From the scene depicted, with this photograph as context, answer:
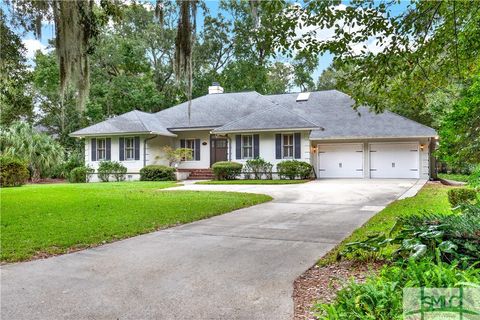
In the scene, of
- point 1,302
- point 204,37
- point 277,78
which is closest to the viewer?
point 1,302

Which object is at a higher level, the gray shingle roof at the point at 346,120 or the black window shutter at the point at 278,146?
the gray shingle roof at the point at 346,120

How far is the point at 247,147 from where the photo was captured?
1973 cm

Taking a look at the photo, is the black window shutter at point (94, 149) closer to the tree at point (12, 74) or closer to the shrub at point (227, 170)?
the shrub at point (227, 170)

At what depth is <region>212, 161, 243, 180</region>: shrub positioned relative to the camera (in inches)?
745

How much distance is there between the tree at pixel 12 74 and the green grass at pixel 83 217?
2.46 meters

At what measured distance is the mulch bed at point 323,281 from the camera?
3025 mm

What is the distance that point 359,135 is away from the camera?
18781 millimetres

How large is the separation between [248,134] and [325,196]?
29.2ft

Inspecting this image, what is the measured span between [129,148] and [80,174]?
3.02m

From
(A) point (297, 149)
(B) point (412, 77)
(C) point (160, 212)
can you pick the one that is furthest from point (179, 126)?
(B) point (412, 77)

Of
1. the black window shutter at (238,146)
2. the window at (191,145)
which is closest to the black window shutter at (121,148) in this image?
the window at (191,145)

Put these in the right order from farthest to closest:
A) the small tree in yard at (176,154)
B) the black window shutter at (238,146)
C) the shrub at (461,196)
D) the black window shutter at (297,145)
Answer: the small tree in yard at (176,154) < the black window shutter at (238,146) < the black window shutter at (297,145) < the shrub at (461,196)

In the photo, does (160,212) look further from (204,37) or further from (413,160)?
A: (204,37)

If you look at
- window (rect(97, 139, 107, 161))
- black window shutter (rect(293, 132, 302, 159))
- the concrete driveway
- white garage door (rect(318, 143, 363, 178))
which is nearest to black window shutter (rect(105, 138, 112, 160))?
window (rect(97, 139, 107, 161))
